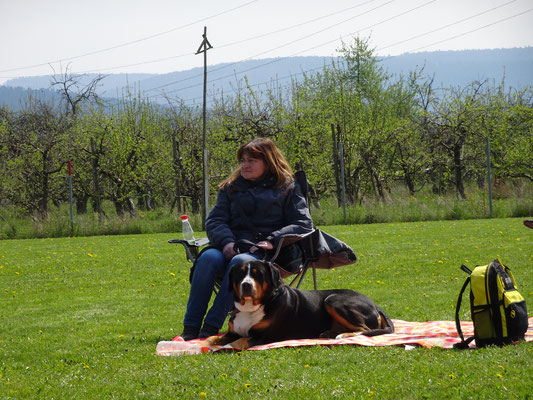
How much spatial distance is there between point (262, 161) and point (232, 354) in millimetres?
1806

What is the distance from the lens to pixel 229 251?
5000 millimetres

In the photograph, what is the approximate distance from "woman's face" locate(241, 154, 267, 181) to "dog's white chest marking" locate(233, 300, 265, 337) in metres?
1.29

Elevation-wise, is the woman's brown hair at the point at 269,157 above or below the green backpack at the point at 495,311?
above

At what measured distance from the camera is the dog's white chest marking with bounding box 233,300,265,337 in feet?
14.7

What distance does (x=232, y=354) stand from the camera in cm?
416

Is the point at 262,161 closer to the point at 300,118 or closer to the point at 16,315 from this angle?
the point at 16,315

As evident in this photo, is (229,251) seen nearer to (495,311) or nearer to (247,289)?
(247,289)

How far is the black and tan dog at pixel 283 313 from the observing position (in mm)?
4406

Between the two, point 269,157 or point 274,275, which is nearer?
point 274,275

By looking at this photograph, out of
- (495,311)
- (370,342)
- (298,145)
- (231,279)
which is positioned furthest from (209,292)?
(298,145)

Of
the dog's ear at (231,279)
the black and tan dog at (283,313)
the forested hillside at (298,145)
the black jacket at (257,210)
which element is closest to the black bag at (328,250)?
the black jacket at (257,210)

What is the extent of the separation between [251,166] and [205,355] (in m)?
1.74

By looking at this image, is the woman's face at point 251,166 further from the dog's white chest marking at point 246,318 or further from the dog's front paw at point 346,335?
the dog's front paw at point 346,335

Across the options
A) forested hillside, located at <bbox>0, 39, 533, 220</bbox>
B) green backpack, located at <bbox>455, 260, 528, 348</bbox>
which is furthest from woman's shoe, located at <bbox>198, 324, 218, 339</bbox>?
forested hillside, located at <bbox>0, 39, 533, 220</bbox>
